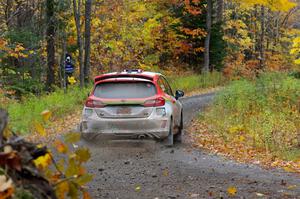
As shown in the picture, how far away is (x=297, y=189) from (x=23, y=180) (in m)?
5.56

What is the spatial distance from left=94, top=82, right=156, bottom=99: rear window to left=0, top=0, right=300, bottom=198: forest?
11.9 feet

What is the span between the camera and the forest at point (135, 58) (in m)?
17.7

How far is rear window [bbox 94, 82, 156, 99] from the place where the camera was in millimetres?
11578

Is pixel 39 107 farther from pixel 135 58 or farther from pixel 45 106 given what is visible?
pixel 135 58

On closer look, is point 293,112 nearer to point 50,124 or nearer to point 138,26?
point 50,124

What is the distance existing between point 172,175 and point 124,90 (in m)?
3.21

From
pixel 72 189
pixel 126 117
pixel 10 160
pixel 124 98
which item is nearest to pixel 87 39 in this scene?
pixel 124 98

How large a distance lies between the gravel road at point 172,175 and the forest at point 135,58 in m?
3.61

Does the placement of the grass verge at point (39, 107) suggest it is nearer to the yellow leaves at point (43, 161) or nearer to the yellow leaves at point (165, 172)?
the yellow leaves at point (165, 172)

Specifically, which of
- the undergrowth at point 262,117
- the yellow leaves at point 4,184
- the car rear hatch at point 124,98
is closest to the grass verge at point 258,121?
the undergrowth at point 262,117

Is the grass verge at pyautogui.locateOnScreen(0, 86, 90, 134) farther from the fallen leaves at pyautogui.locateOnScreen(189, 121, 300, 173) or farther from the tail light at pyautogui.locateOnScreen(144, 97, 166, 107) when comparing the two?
the fallen leaves at pyautogui.locateOnScreen(189, 121, 300, 173)

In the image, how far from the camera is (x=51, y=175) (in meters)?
3.77

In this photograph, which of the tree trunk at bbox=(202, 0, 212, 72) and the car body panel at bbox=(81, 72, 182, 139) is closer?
the car body panel at bbox=(81, 72, 182, 139)

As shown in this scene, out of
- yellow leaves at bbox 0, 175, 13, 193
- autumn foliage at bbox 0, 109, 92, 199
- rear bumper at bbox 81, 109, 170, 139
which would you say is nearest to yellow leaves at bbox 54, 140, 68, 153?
autumn foliage at bbox 0, 109, 92, 199
